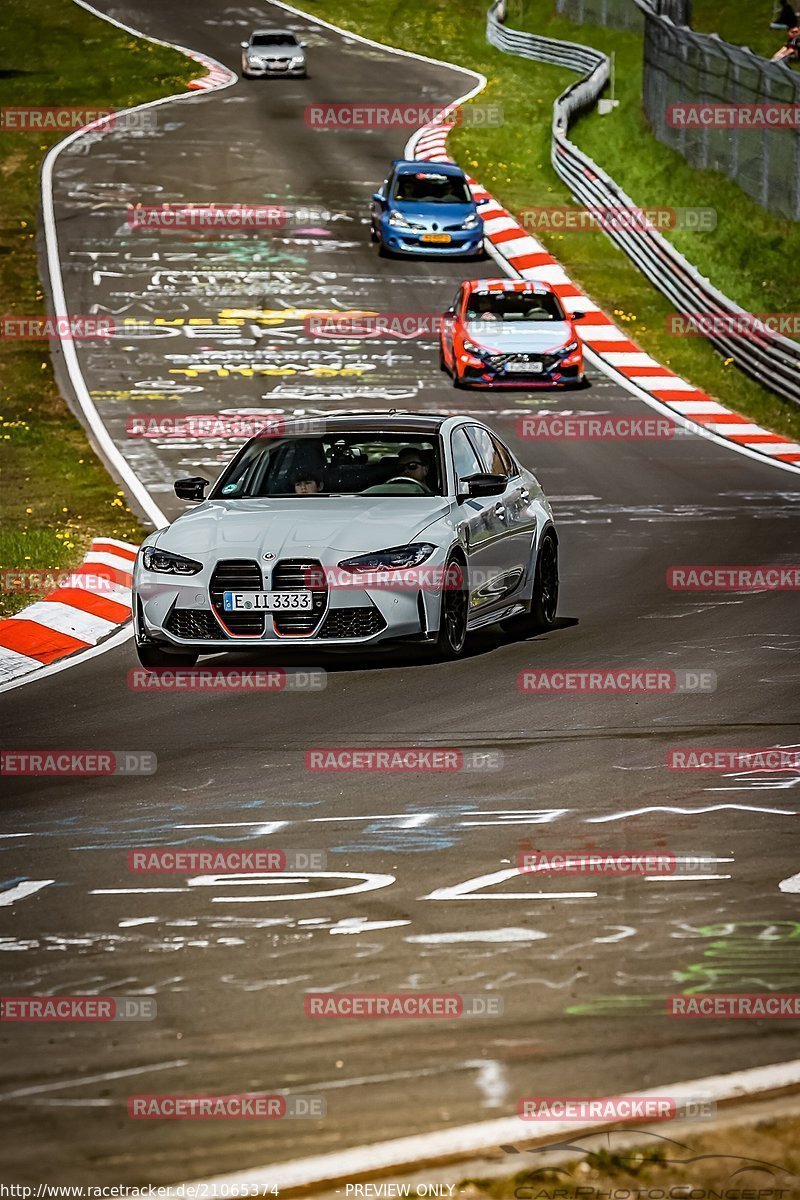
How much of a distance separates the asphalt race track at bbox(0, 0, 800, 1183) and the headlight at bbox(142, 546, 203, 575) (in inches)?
28.3

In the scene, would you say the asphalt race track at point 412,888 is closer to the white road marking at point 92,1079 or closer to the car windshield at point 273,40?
the white road marking at point 92,1079

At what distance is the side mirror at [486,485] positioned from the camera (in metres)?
12.8

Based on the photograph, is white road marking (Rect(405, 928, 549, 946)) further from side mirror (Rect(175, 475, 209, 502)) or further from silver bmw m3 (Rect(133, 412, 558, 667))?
side mirror (Rect(175, 475, 209, 502))

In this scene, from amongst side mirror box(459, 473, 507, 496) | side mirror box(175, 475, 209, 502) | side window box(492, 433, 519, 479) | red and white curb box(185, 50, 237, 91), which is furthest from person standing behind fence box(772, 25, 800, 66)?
side mirror box(175, 475, 209, 502)

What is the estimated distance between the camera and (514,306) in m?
27.8

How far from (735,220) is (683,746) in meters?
26.1

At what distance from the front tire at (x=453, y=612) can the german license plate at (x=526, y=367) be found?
48.7 ft

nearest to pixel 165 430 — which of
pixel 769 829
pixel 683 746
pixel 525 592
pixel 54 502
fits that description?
pixel 54 502

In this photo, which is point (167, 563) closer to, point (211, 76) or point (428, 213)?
point (428, 213)

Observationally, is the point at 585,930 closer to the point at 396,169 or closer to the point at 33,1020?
the point at 33,1020

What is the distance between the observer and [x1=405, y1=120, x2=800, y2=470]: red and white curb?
25234mm

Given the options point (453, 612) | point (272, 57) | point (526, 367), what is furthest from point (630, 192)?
point (453, 612)

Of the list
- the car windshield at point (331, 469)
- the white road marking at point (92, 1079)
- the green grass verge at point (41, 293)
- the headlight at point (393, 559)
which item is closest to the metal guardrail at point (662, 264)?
the green grass verge at point (41, 293)

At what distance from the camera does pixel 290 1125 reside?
5.20m
